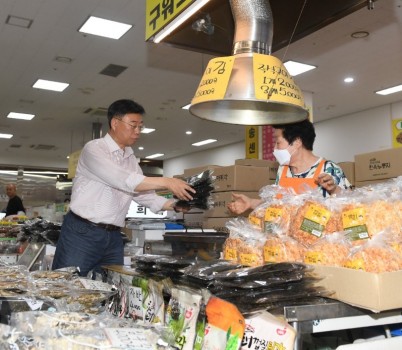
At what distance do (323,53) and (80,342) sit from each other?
6.53 metres

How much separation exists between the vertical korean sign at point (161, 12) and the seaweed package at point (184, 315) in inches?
74.3

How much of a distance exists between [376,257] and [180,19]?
2051 mm

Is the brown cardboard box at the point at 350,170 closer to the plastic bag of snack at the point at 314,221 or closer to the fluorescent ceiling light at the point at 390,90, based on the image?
the plastic bag of snack at the point at 314,221

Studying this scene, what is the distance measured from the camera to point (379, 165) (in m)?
4.40

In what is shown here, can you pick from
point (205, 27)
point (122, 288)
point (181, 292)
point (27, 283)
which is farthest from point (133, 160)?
point (181, 292)

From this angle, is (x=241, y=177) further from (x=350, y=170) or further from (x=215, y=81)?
(x=215, y=81)

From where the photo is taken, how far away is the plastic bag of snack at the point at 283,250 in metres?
1.43

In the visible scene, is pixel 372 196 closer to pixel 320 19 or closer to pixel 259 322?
pixel 259 322

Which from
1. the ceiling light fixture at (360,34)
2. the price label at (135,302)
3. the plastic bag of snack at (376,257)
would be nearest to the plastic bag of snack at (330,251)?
the plastic bag of snack at (376,257)

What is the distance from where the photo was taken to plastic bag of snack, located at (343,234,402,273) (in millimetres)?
1223

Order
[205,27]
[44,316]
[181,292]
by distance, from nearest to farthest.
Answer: [44,316] → [181,292] → [205,27]

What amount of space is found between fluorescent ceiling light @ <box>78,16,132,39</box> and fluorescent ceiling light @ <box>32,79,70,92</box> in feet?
8.09

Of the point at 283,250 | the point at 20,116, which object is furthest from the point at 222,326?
the point at 20,116

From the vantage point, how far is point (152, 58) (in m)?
7.03
